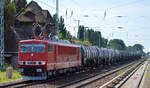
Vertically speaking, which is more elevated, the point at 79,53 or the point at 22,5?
the point at 22,5

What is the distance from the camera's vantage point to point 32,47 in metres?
27.6

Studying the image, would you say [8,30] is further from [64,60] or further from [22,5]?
[22,5]

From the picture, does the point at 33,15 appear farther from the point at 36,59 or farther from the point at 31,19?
the point at 36,59

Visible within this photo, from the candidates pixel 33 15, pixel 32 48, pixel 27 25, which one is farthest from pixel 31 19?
pixel 32 48

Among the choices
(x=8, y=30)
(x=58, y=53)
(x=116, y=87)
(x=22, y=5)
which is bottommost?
(x=116, y=87)

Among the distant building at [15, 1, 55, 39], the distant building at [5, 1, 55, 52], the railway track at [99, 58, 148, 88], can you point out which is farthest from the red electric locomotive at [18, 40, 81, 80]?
the distant building at [15, 1, 55, 39]

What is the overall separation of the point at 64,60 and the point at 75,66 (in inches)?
233

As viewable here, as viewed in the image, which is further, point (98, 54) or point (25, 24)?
point (25, 24)

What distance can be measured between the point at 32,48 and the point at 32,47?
Result: 0.25ft

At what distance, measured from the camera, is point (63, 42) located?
107 feet

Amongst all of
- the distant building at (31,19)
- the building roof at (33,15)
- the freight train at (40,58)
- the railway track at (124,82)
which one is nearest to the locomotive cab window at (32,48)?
the freight train at (40,58)

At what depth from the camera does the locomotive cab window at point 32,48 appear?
89.7ft

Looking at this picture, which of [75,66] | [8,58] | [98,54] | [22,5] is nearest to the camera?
[75,66]

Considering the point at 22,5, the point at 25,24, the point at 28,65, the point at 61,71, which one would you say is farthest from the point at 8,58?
the point at 22,5
